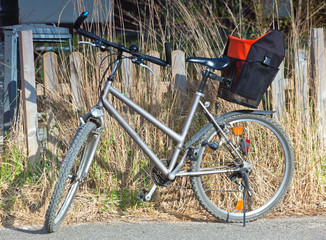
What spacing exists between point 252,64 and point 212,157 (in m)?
0.86

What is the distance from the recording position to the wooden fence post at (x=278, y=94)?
12.2 ft

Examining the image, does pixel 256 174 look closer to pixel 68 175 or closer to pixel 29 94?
Result: pixel 68 175

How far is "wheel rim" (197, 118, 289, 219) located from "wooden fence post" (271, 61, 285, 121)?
30 centimetres

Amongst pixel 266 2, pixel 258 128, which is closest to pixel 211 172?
pixel 258 128

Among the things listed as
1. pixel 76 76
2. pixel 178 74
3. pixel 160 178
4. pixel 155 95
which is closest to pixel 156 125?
pixel 160 178

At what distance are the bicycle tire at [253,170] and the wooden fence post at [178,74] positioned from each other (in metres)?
0.54

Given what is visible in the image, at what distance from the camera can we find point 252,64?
301 cm

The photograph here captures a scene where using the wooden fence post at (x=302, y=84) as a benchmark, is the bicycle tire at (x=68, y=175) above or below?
below

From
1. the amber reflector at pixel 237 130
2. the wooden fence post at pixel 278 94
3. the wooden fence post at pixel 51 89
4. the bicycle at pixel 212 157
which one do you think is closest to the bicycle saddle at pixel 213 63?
the bicycle at pixel 212 157

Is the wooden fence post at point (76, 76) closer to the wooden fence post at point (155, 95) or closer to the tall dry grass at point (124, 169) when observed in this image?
the tall dry grass at point (124, 169)

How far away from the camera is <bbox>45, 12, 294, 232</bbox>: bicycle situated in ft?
9.20

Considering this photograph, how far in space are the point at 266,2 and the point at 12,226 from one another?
15.9 feet

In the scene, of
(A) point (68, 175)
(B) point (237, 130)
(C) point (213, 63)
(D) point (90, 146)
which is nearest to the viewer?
(A) point (68, 175)

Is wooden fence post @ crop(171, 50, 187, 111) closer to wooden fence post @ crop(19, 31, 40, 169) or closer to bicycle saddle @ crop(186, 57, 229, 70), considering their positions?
bicycle saddle @ crop(186, 57, 229, 70)
